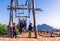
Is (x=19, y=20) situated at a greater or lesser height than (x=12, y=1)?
lesser

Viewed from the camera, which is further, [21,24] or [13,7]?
[21,24]

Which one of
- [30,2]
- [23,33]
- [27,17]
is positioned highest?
[30,2]

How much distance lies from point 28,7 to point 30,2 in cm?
48

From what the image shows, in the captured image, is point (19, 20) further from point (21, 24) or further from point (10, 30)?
point (10, 30)

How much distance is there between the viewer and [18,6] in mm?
17016

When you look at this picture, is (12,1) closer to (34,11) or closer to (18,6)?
(18,6)

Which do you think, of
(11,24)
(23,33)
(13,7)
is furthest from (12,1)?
(23,33)

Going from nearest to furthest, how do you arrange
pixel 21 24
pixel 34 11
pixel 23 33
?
pixel 34 11, pixel 21 24, pixel 23 33

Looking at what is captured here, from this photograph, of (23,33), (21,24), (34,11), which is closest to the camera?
(34,11)

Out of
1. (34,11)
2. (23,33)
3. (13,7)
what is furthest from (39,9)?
(23,33)

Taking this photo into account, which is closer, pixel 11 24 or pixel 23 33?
pixel 11 24

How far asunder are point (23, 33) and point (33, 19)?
12.3ft

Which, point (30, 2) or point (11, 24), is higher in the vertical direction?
point (30, 2)

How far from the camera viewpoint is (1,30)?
20469 mm
